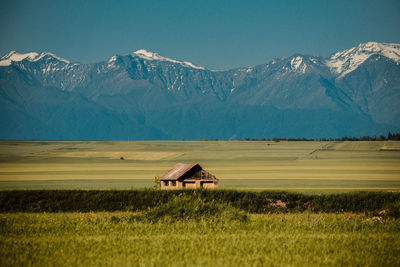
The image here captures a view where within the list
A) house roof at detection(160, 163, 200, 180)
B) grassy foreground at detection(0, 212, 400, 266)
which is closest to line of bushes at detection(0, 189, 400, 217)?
house roof at detection(160, 163, 200, 180)

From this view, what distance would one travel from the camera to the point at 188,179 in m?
45.2

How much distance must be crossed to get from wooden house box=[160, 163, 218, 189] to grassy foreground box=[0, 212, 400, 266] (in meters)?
17.9

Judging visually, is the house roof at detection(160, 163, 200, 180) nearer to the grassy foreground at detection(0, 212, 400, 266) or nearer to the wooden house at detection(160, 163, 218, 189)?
the wooden house at detection(160, 163, 218, 189)

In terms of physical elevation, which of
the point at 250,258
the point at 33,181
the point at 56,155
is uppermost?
the point at 56,155

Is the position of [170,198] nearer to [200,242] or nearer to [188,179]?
[188,179]

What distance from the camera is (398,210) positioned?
28734 mm

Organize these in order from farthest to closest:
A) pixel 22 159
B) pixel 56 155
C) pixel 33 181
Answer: pixel 56 155 → pixel 22 159 → pixel 33 181

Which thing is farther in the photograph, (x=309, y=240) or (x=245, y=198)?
(x=245, y=198)

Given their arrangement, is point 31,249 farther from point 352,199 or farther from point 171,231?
point 352,199

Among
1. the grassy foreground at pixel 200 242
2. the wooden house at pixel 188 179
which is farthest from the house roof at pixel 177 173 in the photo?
the grassy foreground at pixel 200 242

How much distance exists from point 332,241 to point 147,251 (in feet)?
26.4

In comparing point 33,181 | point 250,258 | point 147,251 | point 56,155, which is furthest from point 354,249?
point 56,155

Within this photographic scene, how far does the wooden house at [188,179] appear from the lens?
44.9 meters

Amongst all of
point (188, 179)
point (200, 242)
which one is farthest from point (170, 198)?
point (200, 242)
